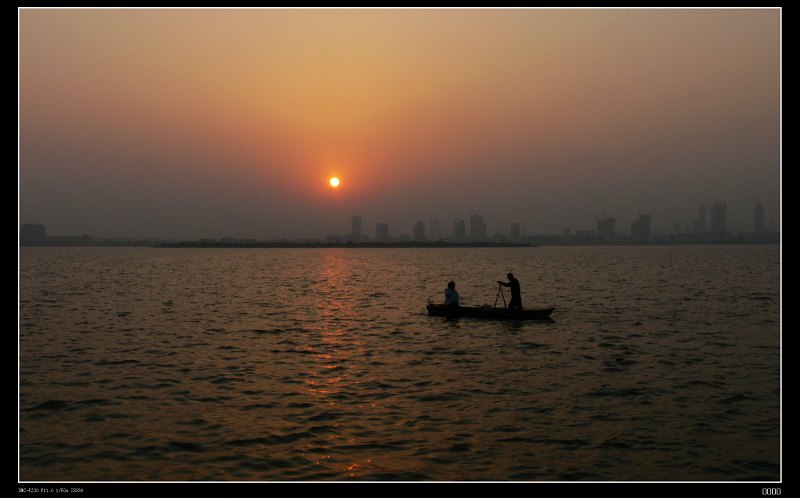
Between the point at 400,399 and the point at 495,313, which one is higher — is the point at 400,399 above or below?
below

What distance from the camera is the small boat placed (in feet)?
107

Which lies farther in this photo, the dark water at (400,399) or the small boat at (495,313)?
the small boat at (495,313)

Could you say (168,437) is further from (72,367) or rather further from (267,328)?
(267,328)

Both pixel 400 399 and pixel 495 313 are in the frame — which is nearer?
pixel 400 399

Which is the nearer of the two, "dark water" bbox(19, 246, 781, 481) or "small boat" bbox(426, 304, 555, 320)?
"dark water" bbox(19, 246, 781, 481)

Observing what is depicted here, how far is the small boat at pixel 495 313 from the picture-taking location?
3262 centimetres

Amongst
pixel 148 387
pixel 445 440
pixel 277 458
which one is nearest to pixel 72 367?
pixel 148 387

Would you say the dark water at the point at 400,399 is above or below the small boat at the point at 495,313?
below

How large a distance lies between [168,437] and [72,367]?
1030cm

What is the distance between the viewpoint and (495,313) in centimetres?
3294

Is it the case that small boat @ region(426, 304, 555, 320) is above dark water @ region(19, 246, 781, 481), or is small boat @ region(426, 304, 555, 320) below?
above
